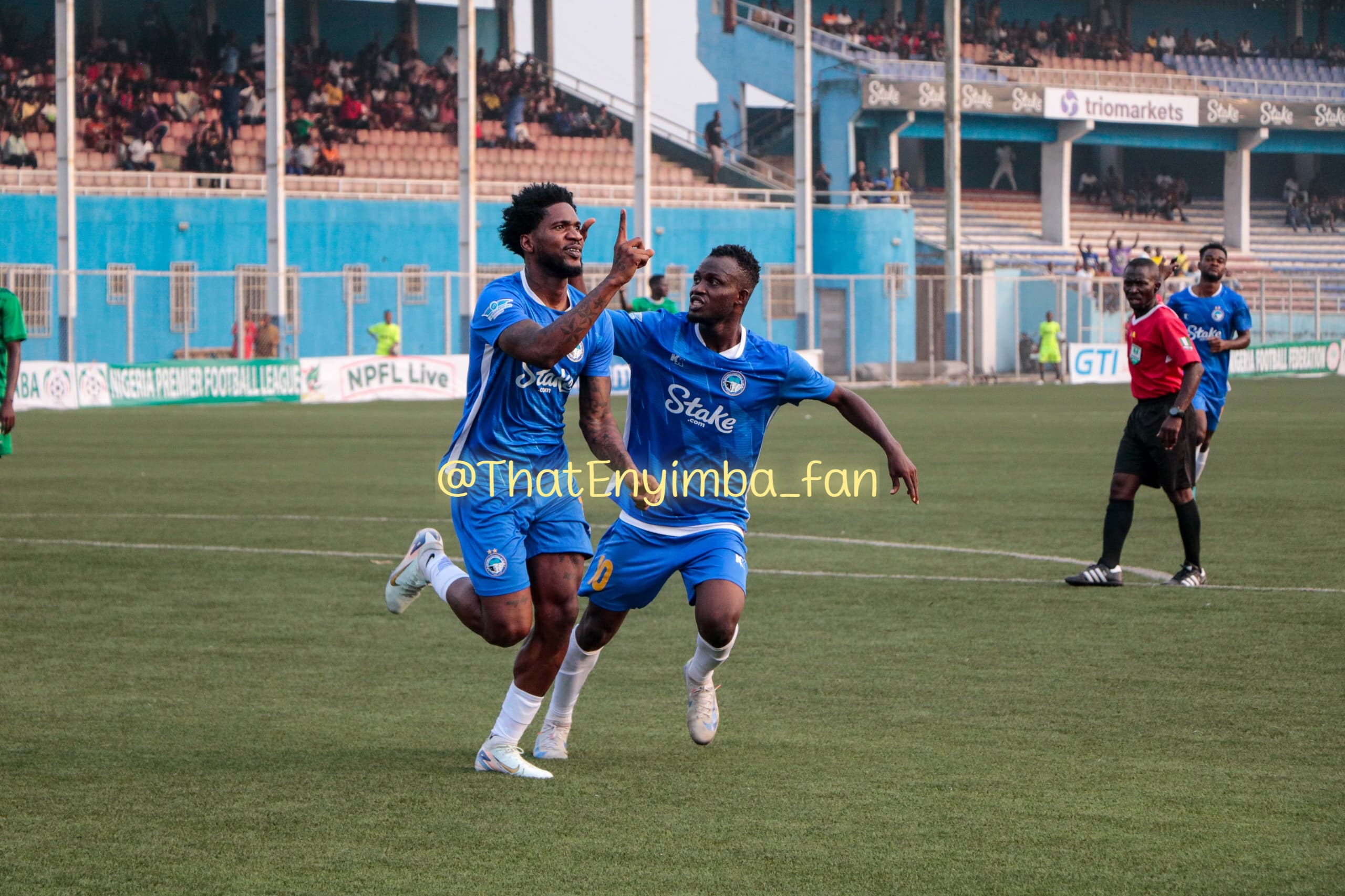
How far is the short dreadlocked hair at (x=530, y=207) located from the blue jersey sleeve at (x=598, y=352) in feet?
1.25

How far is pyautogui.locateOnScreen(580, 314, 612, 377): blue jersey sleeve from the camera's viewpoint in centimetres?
612

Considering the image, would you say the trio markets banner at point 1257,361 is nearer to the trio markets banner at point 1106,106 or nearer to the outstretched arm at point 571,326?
the trio markets banner at point 1106,106

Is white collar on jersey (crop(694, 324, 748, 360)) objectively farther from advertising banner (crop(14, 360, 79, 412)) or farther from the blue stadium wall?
the blue stadium wall

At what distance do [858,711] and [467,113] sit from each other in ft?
107

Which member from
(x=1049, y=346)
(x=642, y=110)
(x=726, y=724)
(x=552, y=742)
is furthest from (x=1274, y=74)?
(x=552, y=742)

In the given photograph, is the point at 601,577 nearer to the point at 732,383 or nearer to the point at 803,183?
the point at 732,383

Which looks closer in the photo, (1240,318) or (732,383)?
(732,383)

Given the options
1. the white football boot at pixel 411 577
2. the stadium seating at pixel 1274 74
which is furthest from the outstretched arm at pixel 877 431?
the stadium seating at pixel 1274 74

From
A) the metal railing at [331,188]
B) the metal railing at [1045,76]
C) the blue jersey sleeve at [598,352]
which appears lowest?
the blue jersey sleeve at [598,352]

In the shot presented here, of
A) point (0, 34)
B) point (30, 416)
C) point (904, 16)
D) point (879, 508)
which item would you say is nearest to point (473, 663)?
point (879, 508)

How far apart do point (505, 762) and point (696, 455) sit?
Answer: 4.31 ft

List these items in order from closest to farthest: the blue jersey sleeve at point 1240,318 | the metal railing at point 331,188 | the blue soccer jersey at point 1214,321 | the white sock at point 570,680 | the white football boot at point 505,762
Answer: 1. the white football boot at point 505,762
2. the white sock at point 570,680
3. the blue soccer jersey at point 1214,321
4. the blue jersey sleeve at point 1240,318
5. the metal railing at point 331,188

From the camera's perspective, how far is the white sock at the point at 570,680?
633 centimetres

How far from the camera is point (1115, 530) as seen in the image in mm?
10617
